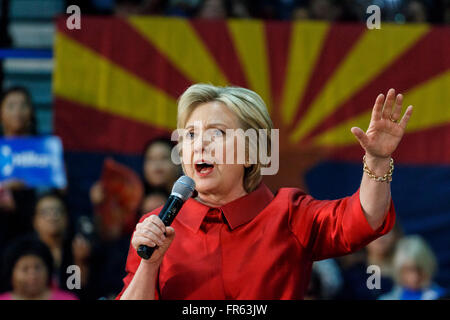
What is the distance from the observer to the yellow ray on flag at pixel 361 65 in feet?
16.1

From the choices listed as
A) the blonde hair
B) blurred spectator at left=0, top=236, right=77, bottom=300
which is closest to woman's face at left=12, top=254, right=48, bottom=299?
blurred spectator at left=0, top=236, right=77, bottom=300

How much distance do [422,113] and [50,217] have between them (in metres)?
2.53

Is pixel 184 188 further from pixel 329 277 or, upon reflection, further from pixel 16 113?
pixel 16 113

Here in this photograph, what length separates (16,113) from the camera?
15.6 feet

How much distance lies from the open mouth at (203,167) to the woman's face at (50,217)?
2791 millimetres

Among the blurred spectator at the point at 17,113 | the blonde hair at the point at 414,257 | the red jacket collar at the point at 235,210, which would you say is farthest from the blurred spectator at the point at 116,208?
the red jacket collar at the point at 235,210

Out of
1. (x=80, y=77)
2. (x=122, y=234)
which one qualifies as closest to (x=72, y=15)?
(x=80, y=77)

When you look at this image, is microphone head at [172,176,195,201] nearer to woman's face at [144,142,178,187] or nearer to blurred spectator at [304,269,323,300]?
blurred spectator at [304,269,323,300]

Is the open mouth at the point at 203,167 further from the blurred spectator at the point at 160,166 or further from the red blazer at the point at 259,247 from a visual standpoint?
the blurred spectator at the point at 160,166

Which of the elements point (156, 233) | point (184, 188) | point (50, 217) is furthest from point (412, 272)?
point (156, 233)

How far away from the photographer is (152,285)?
5.33ft

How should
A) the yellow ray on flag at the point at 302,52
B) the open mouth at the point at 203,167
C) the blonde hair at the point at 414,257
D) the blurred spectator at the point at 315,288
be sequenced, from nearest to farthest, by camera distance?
the open mouth at the point at 203,167
the blurred spectator at the point at 315,288
the blonde hair at the point at 414,257
the yellow ray on flag at the point at 302,52

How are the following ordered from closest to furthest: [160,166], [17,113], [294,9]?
[160,166]
[17,113]
[294,9]
